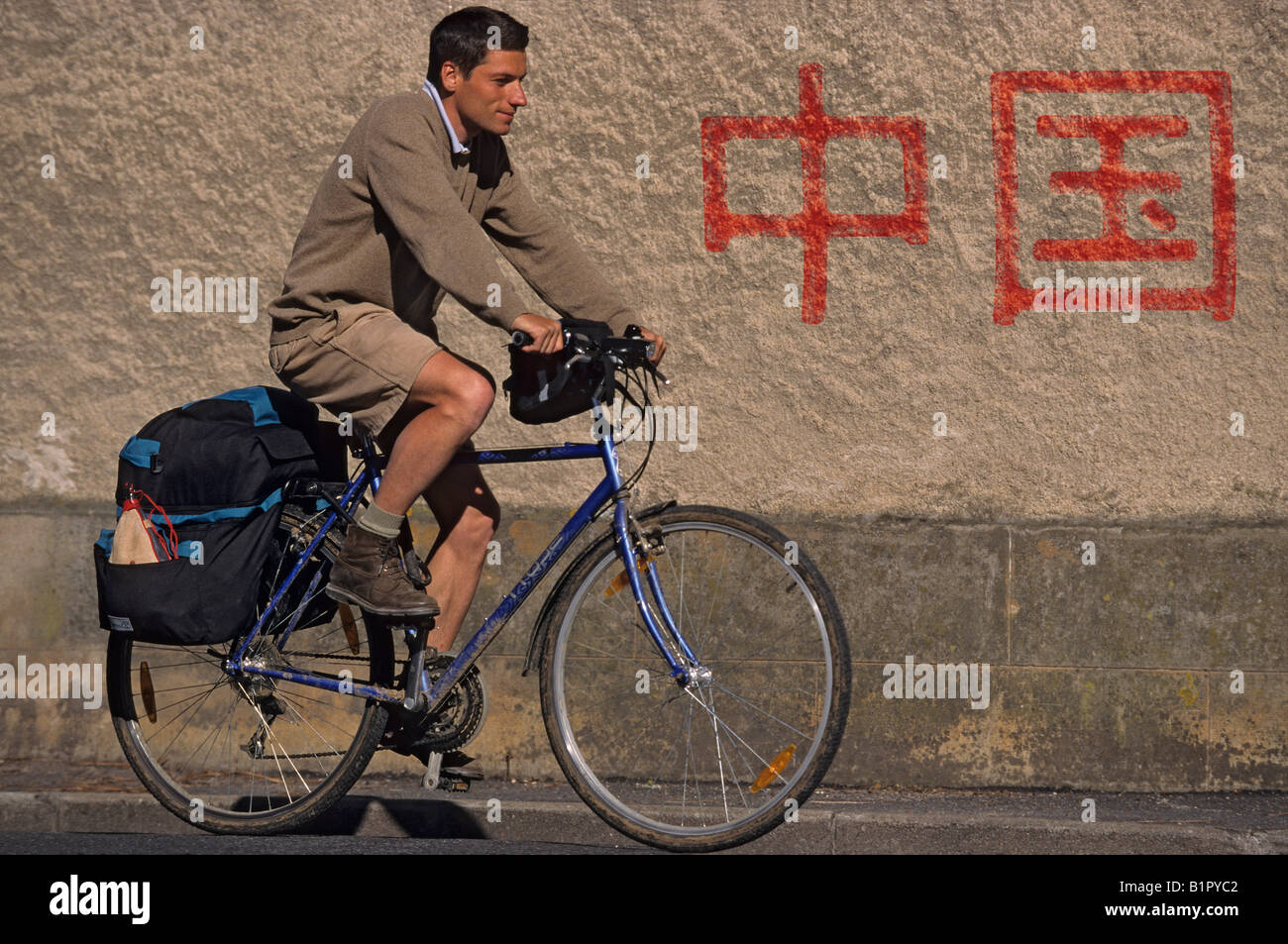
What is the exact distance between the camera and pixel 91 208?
5.50 meters

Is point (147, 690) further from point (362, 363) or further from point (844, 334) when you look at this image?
point (844, 334)

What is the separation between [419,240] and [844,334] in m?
2.36

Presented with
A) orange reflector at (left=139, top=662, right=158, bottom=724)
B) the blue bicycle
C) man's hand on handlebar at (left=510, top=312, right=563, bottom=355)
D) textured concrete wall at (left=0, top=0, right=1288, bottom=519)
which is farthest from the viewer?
textured concrete wall at (left=0, top=0, right=1288, bottom=519)

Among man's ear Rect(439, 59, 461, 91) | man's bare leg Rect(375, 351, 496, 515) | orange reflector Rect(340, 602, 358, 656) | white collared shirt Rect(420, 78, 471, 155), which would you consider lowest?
orange reflector Rect(340, 602, 358, 656)

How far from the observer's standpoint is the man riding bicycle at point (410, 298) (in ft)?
11.4

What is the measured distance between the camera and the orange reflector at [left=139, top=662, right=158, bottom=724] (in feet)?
13.7

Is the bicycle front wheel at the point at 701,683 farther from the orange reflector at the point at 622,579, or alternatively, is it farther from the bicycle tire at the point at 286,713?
the bicycle tire at the point at 286,713

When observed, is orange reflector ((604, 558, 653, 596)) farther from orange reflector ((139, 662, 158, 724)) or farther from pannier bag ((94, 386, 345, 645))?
orange reflector ((139, 662, 158, 724))

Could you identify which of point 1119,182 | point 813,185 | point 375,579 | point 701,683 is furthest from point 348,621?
point 1119,182

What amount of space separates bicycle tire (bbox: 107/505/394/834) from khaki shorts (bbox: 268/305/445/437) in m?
0.42

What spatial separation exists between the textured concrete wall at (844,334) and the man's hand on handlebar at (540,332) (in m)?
2.02

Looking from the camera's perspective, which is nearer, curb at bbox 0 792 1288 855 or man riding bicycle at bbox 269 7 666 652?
man riding bicycle at bbox 269 7 666 652

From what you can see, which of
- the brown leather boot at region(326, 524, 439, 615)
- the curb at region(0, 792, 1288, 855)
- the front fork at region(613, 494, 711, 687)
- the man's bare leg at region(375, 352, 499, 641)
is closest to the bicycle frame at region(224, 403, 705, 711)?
the front fork at region(613, 494, 711, 687)

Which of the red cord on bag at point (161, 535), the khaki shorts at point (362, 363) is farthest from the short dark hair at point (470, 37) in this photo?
the red cord on bag at point (161, 535)
